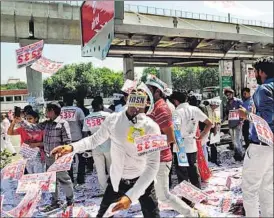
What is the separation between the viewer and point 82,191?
18.5ft

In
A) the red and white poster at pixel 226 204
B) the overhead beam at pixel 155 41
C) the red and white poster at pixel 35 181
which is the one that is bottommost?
the red and white poster at pixel 226 204

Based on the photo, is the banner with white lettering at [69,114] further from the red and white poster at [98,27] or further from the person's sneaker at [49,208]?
the person's sneaker at [49,208]

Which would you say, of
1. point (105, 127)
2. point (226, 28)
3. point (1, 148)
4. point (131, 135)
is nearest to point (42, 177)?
point (105, 127)

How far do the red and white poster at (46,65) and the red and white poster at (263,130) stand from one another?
9.10ft

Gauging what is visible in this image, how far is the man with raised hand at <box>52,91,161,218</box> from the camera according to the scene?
2.79 metres

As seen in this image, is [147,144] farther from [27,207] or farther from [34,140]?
[34,140]

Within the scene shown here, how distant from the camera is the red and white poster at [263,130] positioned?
9.86 feet

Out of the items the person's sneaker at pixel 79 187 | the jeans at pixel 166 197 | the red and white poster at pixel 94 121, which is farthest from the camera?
the person's sneaker at pixel 79 187

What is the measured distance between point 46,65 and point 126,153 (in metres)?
2.41

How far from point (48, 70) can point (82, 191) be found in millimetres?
2135

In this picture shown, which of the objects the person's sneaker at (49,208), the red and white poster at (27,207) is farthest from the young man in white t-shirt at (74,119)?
the red and white poster at (27,207)

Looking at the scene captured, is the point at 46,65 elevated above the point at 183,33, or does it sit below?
below

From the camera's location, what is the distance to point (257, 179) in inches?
126

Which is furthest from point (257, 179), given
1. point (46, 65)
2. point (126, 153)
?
point (46, 65)
